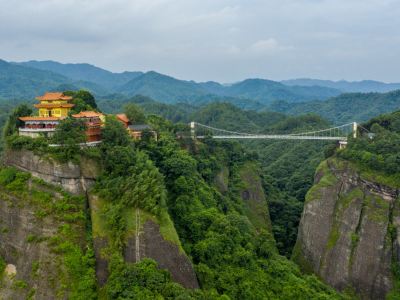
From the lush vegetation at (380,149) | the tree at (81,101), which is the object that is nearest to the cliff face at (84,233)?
the tree at (81,101)

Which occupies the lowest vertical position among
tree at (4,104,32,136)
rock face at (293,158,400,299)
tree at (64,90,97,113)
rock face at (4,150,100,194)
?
rock face at (293,158,400,299)

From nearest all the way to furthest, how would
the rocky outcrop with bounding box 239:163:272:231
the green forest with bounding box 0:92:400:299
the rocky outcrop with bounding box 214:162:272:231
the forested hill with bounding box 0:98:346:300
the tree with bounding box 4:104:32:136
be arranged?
the forested hill with bounding box 0:98:346:300, the green forest with bounding box 0:92:400:299, the tree with bounding box 4:104:32:136, the rocky outcrop with bounding box 214:162:272:231, the rocky outcrop with bounding box 239:163:272:231

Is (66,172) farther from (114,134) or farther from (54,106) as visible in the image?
(54,106)

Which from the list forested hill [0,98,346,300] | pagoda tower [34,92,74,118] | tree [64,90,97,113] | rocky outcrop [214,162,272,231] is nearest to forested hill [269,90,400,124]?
rocky outcrop [214,162,272,231]

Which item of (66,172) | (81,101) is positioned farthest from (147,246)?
(81,101)

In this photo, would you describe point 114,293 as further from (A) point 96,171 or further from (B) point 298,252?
(B) point 298,252

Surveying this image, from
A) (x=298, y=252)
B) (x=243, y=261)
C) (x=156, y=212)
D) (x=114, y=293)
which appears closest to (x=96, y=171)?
(x=156, y=212)

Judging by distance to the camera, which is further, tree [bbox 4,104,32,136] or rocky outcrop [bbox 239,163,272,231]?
rocky outcrop [bbox 239,163,272,231]

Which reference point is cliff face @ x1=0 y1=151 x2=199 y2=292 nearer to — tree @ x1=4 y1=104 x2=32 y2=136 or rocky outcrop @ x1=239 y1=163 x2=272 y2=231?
tree @ x1=4 y1=104 x2=32 y2=136
